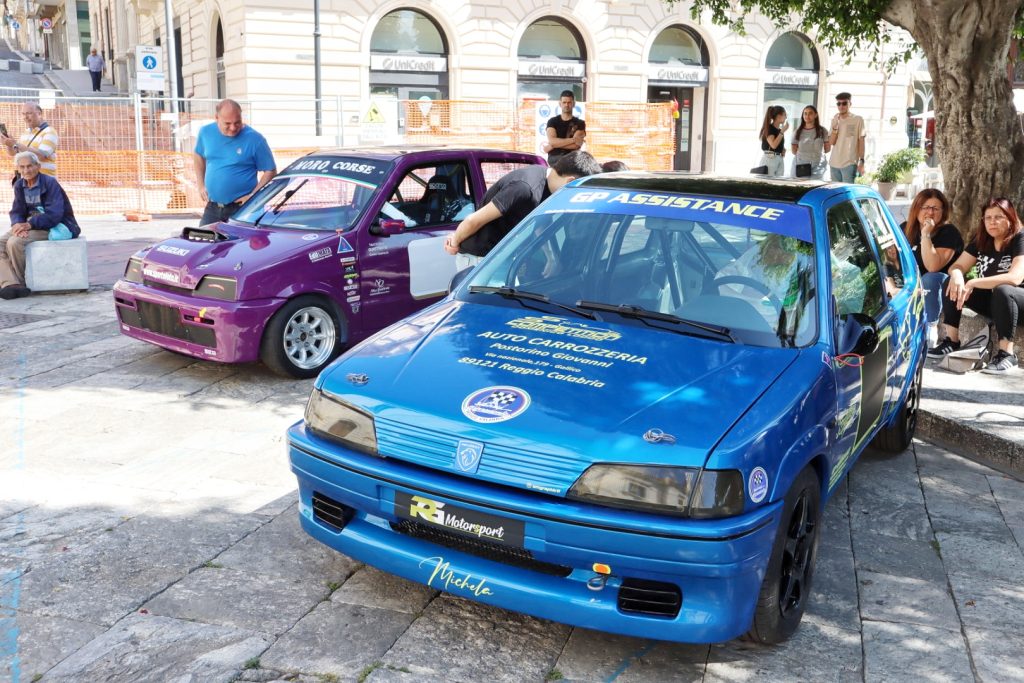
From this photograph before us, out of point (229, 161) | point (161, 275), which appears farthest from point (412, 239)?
point (229, 161)

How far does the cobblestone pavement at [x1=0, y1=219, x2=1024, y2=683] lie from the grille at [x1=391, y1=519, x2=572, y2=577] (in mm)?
373

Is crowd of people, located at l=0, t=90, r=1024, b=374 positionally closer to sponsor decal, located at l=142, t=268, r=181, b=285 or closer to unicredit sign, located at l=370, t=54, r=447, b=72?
sponsor decal, located at l=142, t=268, r=181, b=285

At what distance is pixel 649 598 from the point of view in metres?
3.19

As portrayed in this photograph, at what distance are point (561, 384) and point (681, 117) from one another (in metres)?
29.7

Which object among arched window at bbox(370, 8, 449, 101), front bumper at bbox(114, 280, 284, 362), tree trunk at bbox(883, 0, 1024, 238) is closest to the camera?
front bumper at bbox(114, 280, 284, 362)

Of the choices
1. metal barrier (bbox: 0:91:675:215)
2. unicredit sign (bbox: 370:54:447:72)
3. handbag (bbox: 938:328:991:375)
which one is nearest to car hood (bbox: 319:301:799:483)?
handbag (bbox: 938:328:991:375)

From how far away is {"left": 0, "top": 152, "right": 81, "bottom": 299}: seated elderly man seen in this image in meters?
9.67

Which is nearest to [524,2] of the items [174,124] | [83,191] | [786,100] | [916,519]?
[786,100]

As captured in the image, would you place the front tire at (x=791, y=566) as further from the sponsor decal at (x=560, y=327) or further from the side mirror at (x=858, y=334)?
the sponsor decal at (x=560, y=327)

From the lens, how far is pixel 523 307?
4266 mm

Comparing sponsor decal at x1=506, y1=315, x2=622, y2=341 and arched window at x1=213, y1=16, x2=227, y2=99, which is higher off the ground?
arched window at x1=213, y1=16, x2=227, y2=99

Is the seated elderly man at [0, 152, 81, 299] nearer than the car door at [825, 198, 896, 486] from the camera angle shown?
No

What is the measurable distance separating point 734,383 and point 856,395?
0.94 metres

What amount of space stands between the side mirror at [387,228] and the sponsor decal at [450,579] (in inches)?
164
